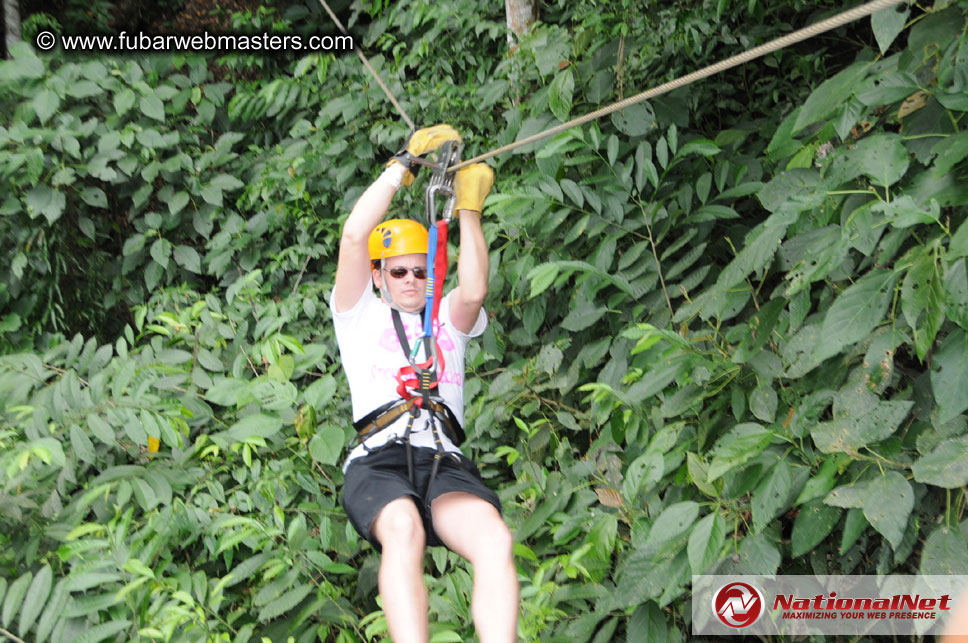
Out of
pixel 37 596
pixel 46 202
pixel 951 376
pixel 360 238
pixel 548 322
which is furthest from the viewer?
pixel 46 202

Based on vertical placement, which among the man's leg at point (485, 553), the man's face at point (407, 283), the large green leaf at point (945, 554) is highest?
the man's face at point (407, 283)

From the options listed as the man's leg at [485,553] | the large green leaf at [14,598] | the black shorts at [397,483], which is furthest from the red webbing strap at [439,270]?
the large green leaf at [14,598]

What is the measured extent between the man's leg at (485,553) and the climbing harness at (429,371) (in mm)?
95

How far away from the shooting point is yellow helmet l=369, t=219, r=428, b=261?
2.60m

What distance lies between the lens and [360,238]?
8.02 ft

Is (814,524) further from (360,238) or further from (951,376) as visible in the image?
(360,238)

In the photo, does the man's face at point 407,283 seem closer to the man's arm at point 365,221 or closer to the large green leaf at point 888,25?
the man's arm at point 365,221

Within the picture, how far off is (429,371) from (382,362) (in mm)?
165

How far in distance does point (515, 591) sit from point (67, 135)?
4.30 m

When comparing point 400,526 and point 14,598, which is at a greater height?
point 400,526

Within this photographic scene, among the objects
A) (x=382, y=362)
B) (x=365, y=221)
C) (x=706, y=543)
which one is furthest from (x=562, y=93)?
(x=706, y=543)

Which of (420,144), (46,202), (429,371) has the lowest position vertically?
(429,371)

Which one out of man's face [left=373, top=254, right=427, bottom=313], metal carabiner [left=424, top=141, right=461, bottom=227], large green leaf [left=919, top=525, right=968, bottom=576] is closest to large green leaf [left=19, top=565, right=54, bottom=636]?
man's face [left=373, top=254, right=427, bottom=313]

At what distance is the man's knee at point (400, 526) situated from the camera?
2174 millimetres
